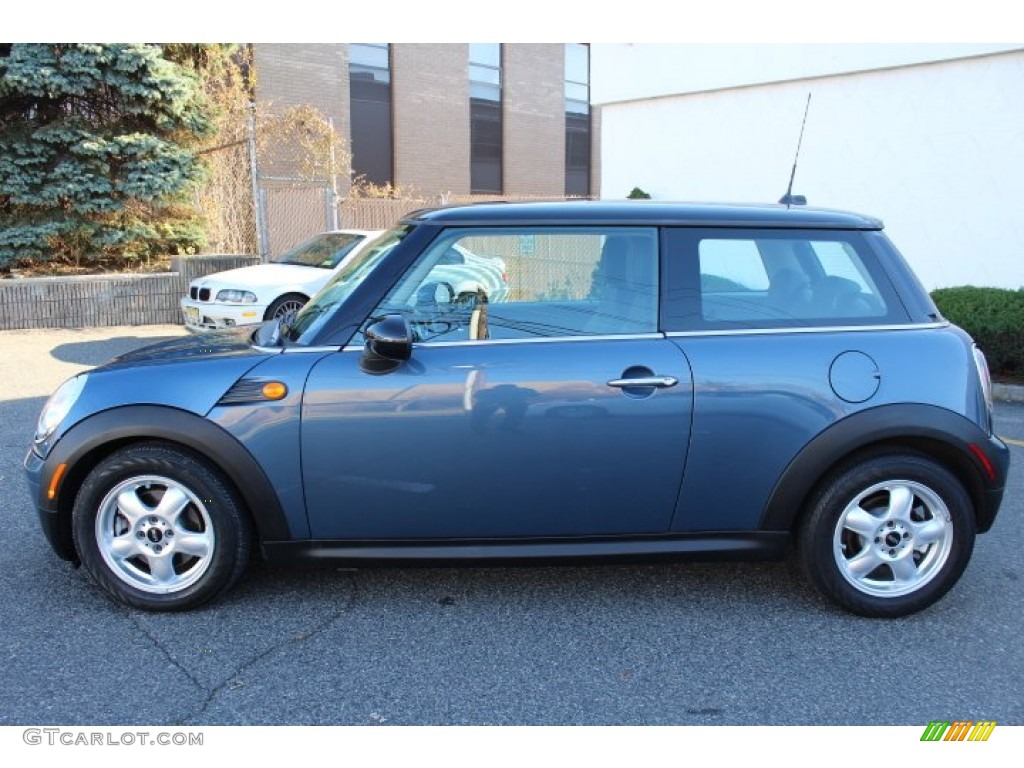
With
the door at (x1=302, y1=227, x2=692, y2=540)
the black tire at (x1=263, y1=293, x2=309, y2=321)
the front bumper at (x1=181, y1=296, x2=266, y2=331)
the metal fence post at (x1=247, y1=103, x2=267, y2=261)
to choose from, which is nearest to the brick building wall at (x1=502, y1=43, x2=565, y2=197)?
the metal fence post at (x1=247, y1=103, x2=267, y2=261)

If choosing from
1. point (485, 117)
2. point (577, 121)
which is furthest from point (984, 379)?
point (577, 121)

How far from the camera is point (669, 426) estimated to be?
10.6ft

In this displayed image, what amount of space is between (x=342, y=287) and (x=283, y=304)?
6.10 m

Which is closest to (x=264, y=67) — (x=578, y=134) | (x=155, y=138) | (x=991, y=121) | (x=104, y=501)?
(x=155, y=138)

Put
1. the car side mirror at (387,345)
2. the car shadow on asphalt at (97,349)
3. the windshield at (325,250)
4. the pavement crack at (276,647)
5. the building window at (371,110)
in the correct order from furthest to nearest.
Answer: the building window at (371,110) < the windshield at (325,250) < the car shadow on asphalt at (97,349) < the car side mirror at (387,345) < the pavement crack at (276,647)

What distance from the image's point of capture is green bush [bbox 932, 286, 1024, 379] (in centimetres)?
804

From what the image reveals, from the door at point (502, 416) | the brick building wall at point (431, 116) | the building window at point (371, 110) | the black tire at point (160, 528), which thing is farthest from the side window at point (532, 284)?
the brick building wall at point (431, 116)

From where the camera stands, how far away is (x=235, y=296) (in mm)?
9328

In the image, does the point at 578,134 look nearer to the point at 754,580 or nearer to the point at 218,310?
the point at 218,310

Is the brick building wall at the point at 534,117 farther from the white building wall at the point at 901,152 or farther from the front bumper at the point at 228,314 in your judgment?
the front bumper at the point at 228,314

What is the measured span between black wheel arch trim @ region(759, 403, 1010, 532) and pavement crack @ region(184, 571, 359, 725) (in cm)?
174

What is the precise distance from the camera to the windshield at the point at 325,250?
10.2m

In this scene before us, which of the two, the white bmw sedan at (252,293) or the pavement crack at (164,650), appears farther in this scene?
the white bmw sedan at (252,293)

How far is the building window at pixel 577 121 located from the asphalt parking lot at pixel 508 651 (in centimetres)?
2566
